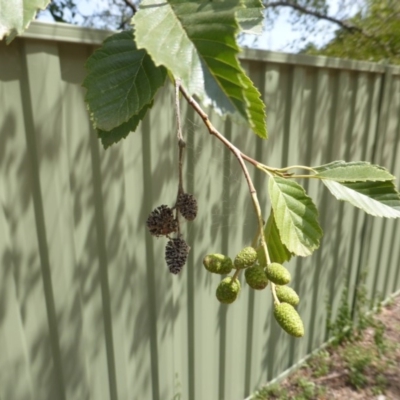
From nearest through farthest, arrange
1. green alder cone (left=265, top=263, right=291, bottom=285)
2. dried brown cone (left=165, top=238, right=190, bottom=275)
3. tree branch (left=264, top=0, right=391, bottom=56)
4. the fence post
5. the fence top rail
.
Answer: green alder cone (left=265, top=263, right=291, bottom=285) < dried brown cone (left=165, top=238, right=190, bottom=275) < the fence top rail < the fence post < tree branch (left=264, top=0, right=391, bottom=56)

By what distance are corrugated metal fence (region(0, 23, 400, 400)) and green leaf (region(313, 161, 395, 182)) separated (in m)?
1.12

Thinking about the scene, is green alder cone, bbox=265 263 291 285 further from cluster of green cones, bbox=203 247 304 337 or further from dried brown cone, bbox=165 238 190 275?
dried brown cone, bbox=165 238 190 275

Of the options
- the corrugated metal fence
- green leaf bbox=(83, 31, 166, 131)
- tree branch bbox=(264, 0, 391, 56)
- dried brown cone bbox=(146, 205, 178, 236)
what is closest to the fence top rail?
the corrugated metal fence

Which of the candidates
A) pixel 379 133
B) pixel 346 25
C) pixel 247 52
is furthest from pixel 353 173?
pixel 346 25

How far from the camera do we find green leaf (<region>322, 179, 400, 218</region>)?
48cm

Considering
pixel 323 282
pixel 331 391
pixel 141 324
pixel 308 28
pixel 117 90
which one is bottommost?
pixel 331 391

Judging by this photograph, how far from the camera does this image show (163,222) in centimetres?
52

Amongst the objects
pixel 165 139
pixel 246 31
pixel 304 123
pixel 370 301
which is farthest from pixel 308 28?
pixel 246 31

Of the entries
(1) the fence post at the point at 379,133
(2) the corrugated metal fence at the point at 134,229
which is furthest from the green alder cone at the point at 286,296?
(1) the fence post at the point at 379,133

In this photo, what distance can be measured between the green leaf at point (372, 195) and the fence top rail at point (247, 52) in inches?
8.3

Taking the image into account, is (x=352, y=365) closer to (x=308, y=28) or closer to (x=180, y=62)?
(x=180, y=62)

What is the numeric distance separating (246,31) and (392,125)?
2.84m

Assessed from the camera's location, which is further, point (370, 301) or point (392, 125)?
point (370, 301)

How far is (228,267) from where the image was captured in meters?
0.48
